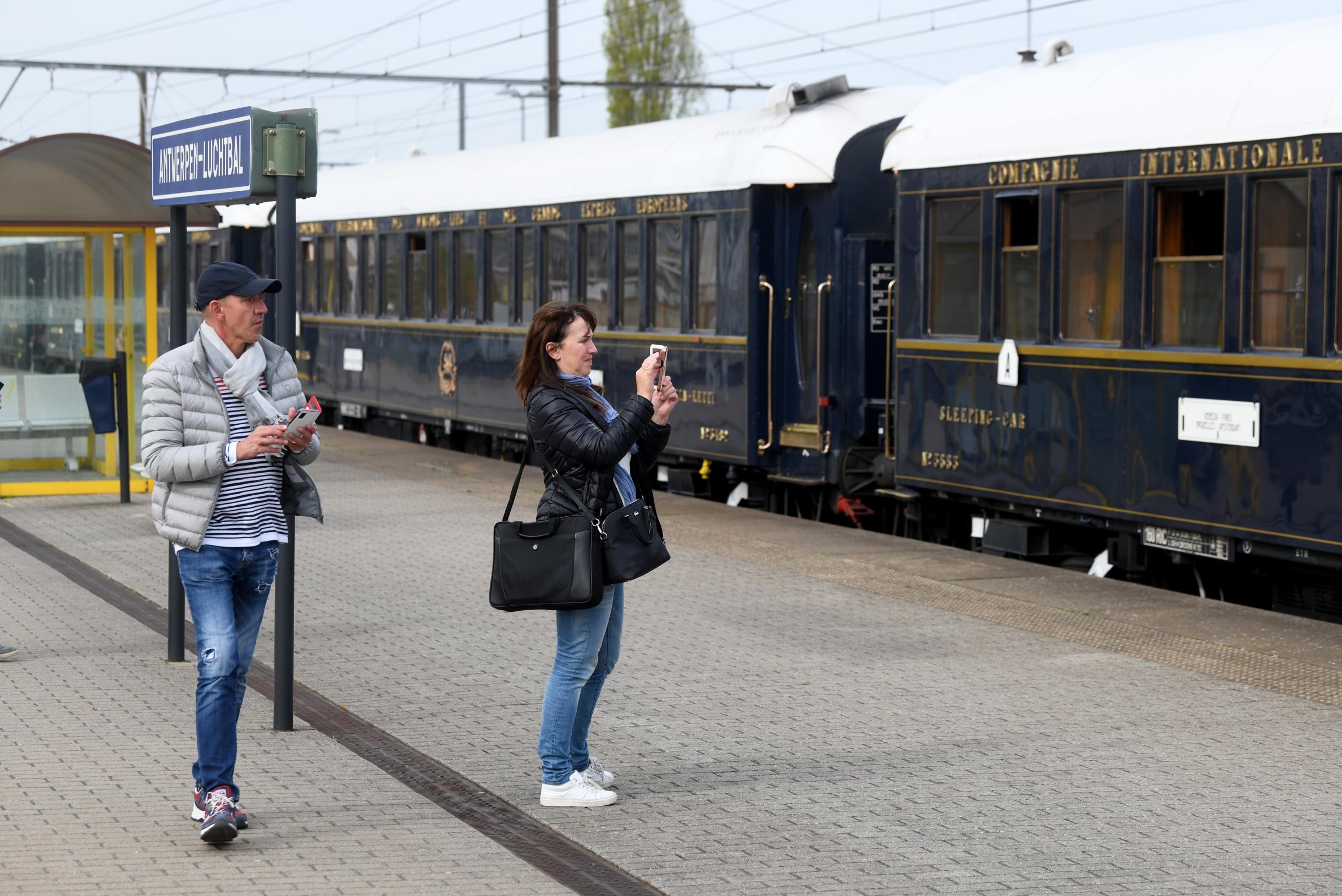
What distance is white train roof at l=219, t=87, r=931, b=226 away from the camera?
14.7m

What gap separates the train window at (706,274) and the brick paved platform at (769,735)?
376 cm

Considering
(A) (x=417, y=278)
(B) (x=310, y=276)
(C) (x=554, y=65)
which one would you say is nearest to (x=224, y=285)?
(A) (x=417, y=278)

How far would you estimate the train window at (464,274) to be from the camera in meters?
20.2

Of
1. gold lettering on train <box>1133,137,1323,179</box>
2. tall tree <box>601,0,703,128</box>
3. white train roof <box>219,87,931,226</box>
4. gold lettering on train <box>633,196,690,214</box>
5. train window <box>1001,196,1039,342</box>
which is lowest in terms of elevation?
train window <box>1001,196,1039,342</box>

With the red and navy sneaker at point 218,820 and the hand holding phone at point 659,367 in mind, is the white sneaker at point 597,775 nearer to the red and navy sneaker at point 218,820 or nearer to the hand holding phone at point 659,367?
the red and navy sneaker at point 218,820

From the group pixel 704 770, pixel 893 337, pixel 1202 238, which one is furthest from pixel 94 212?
pixel 704 770

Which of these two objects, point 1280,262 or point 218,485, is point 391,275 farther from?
point 218,485

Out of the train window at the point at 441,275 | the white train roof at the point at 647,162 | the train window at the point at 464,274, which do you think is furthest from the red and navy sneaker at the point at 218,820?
the train window at the point at 441,275

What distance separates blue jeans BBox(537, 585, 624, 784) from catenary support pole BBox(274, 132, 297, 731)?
52.2 inches

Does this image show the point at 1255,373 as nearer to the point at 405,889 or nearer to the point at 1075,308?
the point at 1075,308

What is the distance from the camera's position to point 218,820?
568cm

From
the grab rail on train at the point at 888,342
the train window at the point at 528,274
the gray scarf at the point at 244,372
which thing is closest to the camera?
the gray scarf at the point at 244,372

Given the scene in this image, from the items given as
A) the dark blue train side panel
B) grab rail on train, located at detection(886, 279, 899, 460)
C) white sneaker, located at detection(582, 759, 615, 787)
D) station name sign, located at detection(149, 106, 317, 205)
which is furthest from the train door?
white sneaker, located at detection(582, 759, 615, 787)

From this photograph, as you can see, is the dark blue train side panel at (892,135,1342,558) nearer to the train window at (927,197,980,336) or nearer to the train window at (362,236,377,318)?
the train window at (927,197,980,336)
